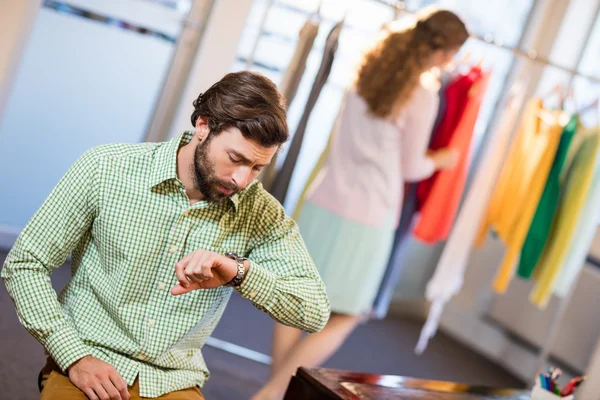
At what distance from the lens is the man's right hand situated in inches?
51.7

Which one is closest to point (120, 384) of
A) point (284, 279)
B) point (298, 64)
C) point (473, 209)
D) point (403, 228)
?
point (284, 279)

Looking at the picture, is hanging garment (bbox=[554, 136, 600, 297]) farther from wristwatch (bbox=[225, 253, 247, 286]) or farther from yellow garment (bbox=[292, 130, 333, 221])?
wristwatch (bbox=[225, 253, 247, 286])

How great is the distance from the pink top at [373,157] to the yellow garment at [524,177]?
0.90m

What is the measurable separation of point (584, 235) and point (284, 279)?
8.48ft

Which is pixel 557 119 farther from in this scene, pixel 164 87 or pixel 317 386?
pixel 317 386

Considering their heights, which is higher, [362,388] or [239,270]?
[239,270]

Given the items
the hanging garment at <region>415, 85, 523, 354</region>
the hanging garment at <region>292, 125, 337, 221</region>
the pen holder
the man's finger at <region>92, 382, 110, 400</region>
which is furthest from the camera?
the hanging garment at <region>415, 85, 523, 354</region>

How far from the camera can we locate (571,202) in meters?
3.47

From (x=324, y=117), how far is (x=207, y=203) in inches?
105

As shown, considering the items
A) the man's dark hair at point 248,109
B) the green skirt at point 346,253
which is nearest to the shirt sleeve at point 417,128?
the green skirt at point 346,253

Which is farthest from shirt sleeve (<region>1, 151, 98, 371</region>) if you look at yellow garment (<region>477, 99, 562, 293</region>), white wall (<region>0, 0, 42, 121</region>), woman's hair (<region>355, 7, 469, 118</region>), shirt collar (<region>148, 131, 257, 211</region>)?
yellow garment (<region>477, 99, 562, 293</region>)

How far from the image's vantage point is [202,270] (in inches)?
47.3

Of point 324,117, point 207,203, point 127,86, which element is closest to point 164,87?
point 127,86

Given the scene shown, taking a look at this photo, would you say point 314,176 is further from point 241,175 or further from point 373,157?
point 241,175
